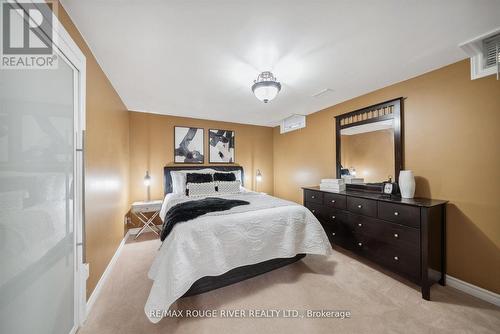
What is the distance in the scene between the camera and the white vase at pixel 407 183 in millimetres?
2166

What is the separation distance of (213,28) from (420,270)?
2969 mm

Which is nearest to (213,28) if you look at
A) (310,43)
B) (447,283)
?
(310,43)

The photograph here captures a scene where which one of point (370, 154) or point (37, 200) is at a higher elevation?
point (370, 154)

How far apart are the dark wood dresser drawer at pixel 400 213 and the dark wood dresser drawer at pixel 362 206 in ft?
0.24

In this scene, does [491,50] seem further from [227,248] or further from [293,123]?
[227,248]

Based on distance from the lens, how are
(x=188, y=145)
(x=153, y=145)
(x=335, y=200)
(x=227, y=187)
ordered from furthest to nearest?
1. (x=188, y=145)
2. (x=153, y=145)
3. (x=227, y=187)
4. (x=335, y=200)

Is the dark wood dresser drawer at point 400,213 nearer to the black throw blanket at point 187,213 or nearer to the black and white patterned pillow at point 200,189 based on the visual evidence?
the black throw blanket at point 187,213

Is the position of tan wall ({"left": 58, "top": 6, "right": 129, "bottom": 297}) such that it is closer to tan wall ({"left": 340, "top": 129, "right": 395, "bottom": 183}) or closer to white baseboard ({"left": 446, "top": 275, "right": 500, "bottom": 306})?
tan wall ({"left": 340, "top": 129, "right": 395, "bottom": 183})

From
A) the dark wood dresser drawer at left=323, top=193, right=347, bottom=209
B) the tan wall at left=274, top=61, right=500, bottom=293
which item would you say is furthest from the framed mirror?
the dark wood dresser drawer at left=323, top=193, right=347, bottom=209

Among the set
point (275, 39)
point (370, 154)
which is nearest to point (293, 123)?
point (370, 154)

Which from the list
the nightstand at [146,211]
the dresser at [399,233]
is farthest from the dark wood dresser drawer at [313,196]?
the nightstand at [146,211]

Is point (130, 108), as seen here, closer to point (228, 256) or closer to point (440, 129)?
point (228, 256)

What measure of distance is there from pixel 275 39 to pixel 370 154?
87.0 inches

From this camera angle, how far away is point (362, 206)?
7.80 feet
